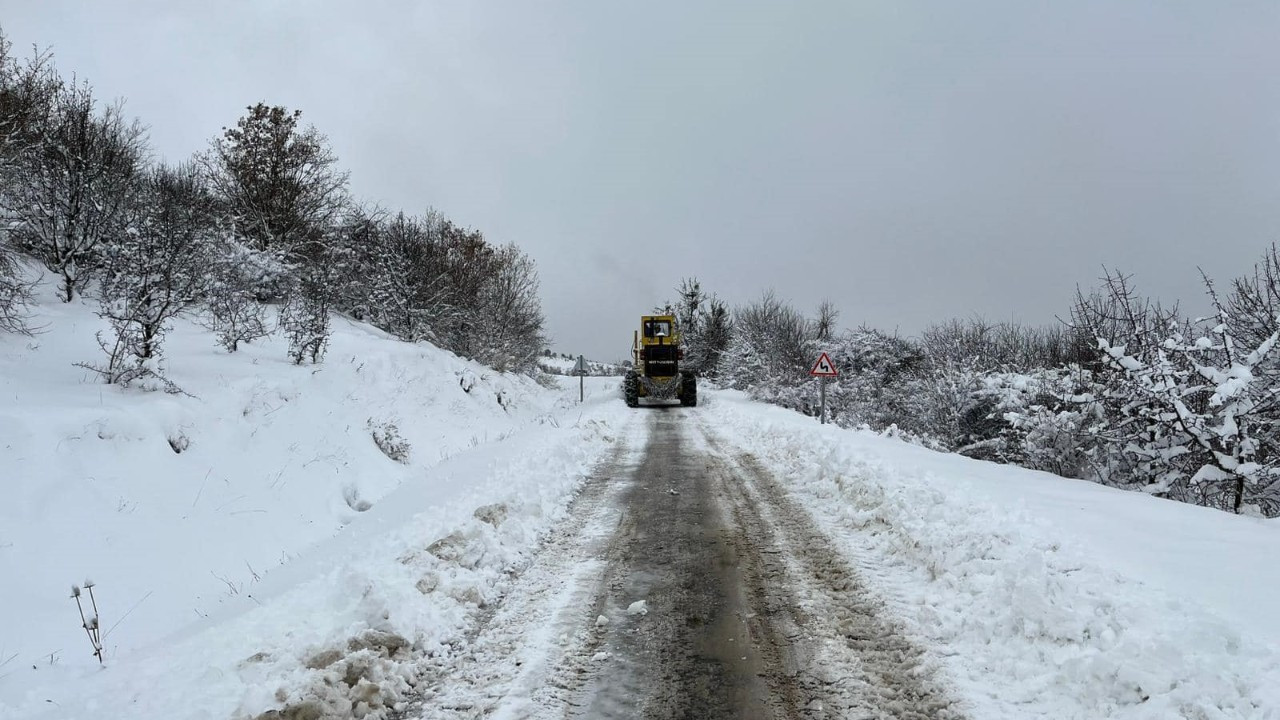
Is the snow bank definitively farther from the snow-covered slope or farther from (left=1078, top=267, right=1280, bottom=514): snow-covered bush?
the snow-covered slope

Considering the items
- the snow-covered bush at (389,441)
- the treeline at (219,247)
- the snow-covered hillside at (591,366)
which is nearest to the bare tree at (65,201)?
the treeline at (219,247)

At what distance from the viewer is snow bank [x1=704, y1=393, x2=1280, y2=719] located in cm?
317

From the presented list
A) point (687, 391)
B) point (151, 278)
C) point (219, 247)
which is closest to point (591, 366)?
point (687, 391)

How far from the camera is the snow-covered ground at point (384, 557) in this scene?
335 cm

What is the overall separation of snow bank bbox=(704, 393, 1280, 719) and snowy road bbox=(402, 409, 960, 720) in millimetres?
428

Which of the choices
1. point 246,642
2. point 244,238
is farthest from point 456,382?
point 246,642

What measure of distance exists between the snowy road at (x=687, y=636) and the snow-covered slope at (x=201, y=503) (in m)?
0.61

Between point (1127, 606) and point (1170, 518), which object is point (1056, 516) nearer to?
point (1170, 518)

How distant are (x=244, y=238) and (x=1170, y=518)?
24.2 metres

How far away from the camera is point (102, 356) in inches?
403

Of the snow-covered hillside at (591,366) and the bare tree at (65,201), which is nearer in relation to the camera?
the bare tree at (65,201)

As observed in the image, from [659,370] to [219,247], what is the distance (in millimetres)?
15946

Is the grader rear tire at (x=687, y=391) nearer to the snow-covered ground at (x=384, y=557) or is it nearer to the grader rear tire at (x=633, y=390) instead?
the grader rear tire at (x=633, y=390)

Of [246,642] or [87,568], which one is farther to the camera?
[87,568]
